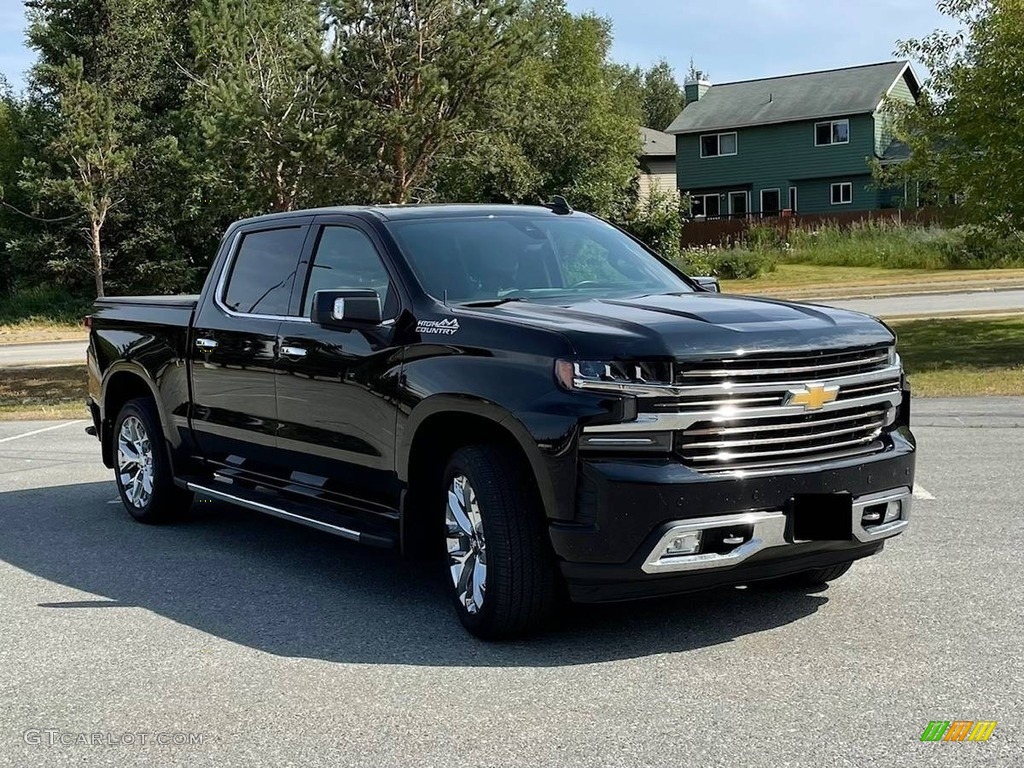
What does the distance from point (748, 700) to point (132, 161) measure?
129 feet

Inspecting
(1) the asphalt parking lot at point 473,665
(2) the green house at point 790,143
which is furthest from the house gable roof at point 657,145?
(1) the asphalt parking lot at point 473,665

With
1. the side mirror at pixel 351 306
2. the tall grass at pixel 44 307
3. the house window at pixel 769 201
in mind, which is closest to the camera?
the side mirror at pixel 351 306

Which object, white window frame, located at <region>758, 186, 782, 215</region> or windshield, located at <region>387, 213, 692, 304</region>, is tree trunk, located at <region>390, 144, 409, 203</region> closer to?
windshield, located at <region>387, 213, 692, 304</region>

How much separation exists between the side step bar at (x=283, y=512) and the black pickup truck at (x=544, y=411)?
0.07ft

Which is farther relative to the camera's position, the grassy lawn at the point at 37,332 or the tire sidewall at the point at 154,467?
the grassy lawn at the point at 37,332

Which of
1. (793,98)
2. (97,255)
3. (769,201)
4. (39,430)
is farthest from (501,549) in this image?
(793,98)

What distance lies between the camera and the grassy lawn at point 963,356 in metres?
15.2

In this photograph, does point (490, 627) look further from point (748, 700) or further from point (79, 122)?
point (79, 122)

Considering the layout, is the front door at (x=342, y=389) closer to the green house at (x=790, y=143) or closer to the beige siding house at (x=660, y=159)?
the green house at (x=790, y=143)

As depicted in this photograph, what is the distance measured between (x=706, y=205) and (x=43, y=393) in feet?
144

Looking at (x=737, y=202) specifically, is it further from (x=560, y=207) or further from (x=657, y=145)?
(x=560, y=207)

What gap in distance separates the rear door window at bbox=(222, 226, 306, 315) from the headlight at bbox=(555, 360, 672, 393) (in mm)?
2473

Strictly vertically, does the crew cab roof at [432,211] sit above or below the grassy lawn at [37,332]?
above

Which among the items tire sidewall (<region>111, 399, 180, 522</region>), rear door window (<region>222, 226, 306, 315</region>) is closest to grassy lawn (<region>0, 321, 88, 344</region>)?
tire sidewall (<region>111, 399, 180, 522</region>)
